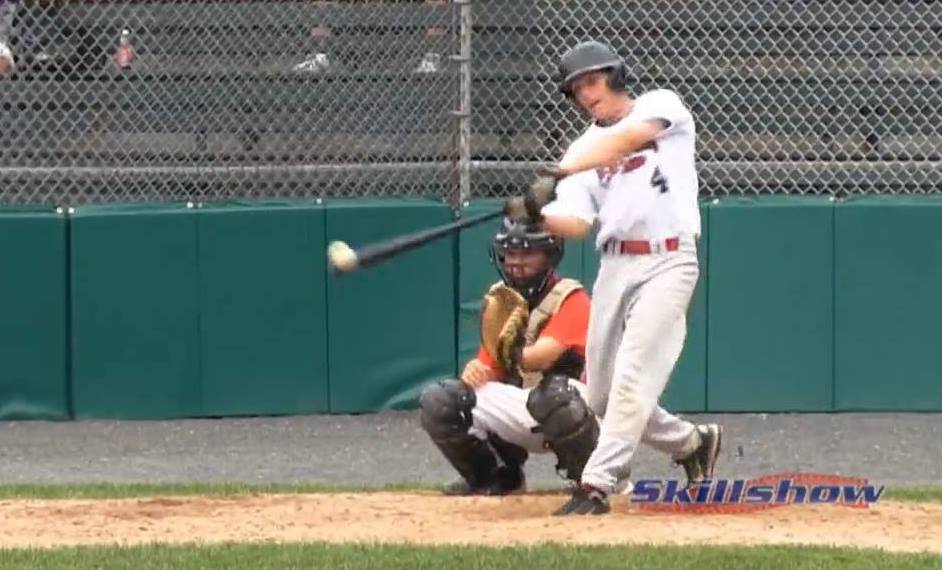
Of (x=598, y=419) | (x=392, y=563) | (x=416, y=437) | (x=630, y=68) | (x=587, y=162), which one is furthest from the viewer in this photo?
(x=630, y=68)

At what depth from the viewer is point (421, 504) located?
7.18 meters

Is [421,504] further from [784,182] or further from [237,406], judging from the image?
[784,182]

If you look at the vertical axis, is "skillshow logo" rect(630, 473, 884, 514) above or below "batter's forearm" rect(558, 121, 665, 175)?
below

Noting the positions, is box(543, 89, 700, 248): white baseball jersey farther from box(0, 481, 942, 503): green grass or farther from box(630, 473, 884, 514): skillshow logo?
box(0, 481, 942, 503): green grass

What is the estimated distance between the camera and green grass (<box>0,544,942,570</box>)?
586 centimetres

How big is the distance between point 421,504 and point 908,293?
3.75 meters

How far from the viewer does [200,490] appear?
7836mm

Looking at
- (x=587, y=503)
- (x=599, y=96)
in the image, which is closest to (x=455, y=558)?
(x=587, y=503)

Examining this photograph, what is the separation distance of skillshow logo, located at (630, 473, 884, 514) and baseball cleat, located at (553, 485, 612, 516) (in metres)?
0.21

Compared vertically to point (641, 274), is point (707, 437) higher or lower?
lower

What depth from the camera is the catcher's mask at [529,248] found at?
7.09 metres

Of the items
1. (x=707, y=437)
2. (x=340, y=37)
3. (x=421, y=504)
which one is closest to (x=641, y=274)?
(x=707, y=437)

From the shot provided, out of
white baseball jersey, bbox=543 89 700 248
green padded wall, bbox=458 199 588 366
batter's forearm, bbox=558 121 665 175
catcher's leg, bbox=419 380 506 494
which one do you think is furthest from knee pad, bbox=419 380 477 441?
green padded wall, bbox=458 199 588 366

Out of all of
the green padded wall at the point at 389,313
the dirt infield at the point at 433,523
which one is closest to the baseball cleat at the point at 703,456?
the dirt infield at the point at 433,523
